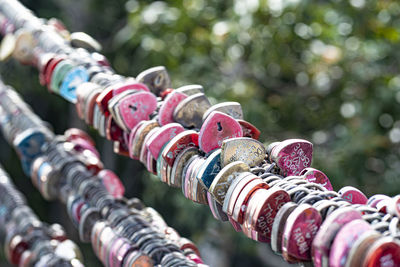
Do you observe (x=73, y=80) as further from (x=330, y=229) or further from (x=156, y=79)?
(x=330, y=229)

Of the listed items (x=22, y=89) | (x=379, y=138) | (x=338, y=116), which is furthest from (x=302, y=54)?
(x=22, y=89)

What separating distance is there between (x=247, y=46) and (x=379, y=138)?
1.39 ft

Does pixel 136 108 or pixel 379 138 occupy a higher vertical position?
pixel 136 108

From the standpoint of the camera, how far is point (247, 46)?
58.4 inches

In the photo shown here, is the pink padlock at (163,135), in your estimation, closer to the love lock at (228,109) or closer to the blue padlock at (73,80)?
the love lock at (228,109)

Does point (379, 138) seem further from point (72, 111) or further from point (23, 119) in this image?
point (72, 111)

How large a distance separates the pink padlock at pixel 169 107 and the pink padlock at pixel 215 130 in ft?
0.19

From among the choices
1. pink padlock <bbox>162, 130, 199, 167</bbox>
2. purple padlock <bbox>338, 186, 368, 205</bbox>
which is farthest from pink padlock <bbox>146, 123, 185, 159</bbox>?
purple padlock <bbox>338, 186, 368, 205</bbox>

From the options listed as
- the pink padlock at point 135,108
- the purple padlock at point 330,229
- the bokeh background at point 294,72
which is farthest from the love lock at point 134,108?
the bokeh background at point 294,72

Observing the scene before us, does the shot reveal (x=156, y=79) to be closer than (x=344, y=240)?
No

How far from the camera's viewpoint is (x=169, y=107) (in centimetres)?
42

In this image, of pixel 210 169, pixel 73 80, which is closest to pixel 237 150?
pixel 210 169

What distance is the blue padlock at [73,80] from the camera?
0.53 meters

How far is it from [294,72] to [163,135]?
4.25 ft
